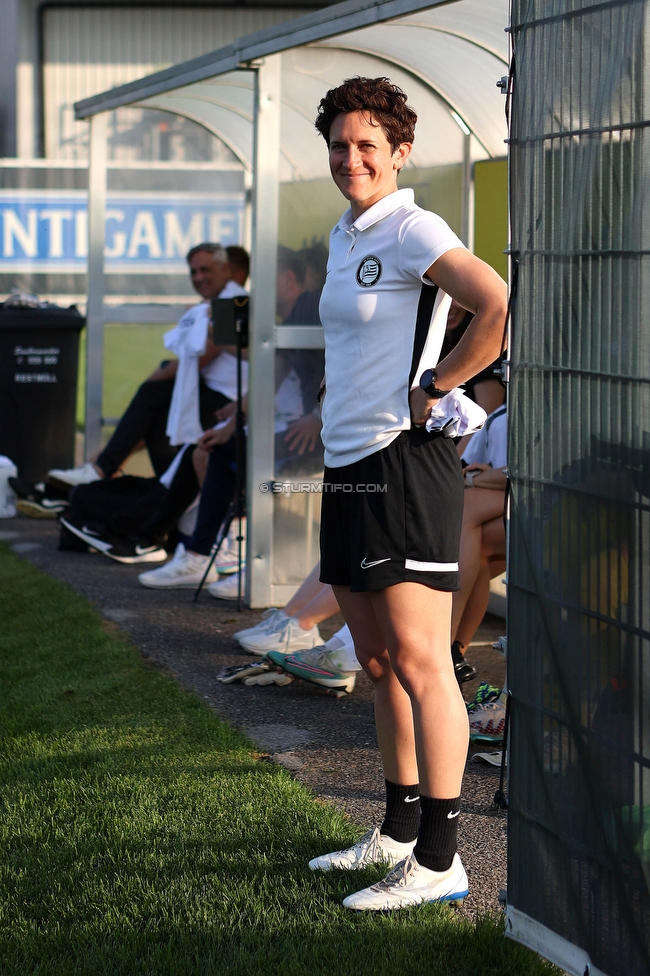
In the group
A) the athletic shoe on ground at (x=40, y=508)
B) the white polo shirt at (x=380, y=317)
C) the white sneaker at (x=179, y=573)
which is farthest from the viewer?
the athletic shoe on ground at (x=40, y=508)

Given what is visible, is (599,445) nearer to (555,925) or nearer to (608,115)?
(608,115)

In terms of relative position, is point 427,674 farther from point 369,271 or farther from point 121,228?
point 121,228

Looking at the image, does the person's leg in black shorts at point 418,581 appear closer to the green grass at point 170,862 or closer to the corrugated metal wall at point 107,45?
the green grass at point 170,862

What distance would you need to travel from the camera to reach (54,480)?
8984 mm

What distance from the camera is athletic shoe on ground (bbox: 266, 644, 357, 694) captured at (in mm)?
4520

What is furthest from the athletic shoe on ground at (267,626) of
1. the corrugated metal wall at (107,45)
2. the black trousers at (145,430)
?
the corrugated metal wall at (107,45)

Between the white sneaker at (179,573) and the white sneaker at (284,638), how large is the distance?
5.41ft

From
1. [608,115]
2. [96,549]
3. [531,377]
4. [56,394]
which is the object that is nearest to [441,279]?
[531,377]

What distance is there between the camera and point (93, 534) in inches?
299

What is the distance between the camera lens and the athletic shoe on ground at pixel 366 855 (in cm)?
286

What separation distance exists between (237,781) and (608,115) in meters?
2.32

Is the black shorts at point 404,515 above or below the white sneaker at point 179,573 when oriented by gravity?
above

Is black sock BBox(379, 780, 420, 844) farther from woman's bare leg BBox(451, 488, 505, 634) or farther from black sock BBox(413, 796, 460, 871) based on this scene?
woman's bare leg BBox(451, 488, 505, 634)

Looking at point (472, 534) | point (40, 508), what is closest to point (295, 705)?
point (472, 534)
